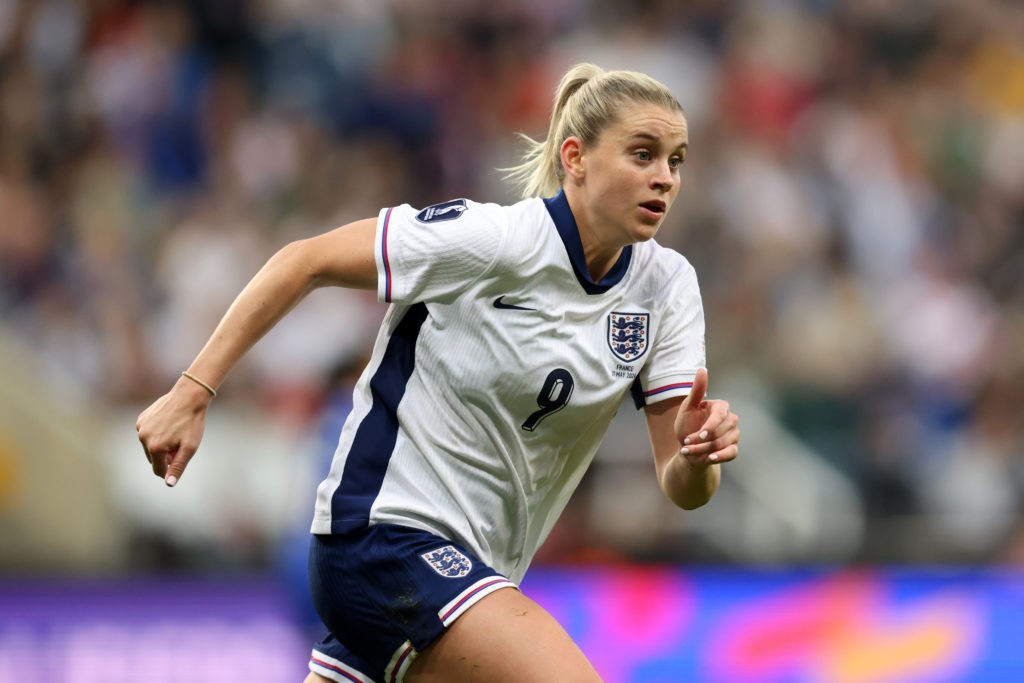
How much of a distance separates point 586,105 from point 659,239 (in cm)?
566

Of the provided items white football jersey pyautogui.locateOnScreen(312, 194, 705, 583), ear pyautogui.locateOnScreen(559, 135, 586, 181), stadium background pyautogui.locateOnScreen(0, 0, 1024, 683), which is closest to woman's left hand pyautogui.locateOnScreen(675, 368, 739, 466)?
white football jersey pyautogui.locateOnScreen(312, 194, 705, 583)

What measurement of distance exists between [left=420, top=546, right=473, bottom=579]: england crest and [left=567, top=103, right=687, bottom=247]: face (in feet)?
2.99

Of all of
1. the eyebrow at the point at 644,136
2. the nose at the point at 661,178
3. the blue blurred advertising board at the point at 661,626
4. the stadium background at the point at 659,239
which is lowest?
the blue blurred advertising board at the point at 661,626

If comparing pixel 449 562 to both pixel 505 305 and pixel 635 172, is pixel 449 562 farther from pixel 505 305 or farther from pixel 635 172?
pixel 635 172

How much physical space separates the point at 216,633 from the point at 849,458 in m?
3.61

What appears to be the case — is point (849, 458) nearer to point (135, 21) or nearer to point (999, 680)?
point (999, 680)

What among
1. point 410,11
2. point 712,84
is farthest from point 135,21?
point 712,84

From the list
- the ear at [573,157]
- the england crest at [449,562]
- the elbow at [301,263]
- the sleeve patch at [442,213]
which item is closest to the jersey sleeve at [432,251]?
the sleeve patch at [442,213]

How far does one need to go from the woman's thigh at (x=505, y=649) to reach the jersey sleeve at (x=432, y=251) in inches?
31.2

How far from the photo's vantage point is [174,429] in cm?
382

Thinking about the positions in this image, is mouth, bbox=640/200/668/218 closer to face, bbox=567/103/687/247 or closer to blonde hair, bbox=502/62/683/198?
face, bbox=567/103/687/247

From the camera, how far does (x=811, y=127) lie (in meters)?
11.1

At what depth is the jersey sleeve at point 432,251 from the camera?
3.96 metres

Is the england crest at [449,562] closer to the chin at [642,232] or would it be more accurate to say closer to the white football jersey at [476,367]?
the white football jersey at [476,367]
